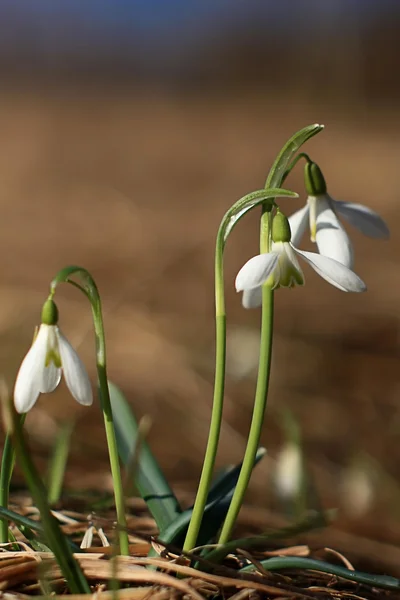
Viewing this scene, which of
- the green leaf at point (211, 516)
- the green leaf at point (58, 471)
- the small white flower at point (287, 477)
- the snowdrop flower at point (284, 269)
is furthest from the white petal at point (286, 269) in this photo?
the small white flower at point (287, 477)

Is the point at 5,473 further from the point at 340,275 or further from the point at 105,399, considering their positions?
the point at 340,275

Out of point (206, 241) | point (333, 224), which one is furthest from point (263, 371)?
point (206, 241)

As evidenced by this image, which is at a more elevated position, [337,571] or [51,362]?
[51,362]

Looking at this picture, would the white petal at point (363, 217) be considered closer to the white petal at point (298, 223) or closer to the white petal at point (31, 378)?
the white petal at point (298, 223)

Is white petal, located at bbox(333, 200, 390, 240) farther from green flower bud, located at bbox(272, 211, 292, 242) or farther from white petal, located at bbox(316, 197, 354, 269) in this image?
green flower bud, located at bbox(272, 211, 292, 242)

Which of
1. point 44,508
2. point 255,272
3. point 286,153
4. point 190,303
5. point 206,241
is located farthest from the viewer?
point 206,241

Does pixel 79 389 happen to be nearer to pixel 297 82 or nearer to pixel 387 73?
pixel 297 82
